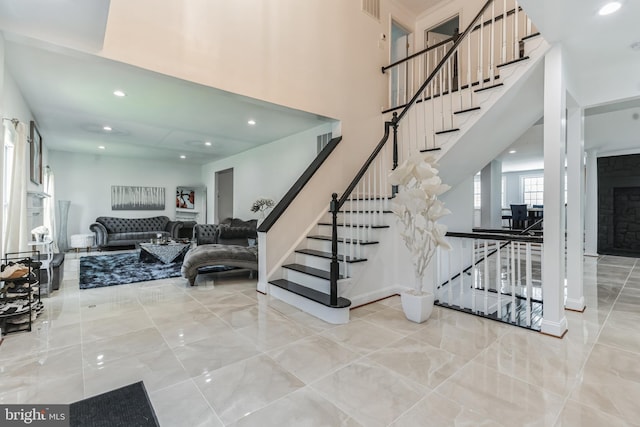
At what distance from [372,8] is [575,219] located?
450 centimetres

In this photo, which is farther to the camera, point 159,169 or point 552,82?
point 159,169

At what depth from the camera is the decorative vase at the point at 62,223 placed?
758cm

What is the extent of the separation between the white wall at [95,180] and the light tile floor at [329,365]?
6.24 m

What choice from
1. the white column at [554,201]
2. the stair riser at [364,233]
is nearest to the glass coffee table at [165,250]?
the stair riser at [364,233]

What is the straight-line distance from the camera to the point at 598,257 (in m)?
6.90

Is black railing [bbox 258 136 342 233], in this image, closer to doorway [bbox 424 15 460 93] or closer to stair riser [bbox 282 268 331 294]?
Result: stair riser [bbox 282 268 331 294]

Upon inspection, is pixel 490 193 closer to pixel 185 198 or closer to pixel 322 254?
pixel 322 254

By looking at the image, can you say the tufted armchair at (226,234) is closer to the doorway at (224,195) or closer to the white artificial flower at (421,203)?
the doorway at (224,195)

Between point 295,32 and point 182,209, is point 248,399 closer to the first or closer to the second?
point 295,32

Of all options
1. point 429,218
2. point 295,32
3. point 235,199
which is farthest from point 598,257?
point 235,199

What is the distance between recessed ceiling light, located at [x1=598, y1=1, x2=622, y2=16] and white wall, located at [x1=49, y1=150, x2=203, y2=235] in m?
10.4

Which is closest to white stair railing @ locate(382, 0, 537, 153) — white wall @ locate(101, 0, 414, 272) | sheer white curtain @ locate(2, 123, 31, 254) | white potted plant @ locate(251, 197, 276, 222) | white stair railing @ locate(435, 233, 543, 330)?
white wall @ locate(101, 0, 414, 272)

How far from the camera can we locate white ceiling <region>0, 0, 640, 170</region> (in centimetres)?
230

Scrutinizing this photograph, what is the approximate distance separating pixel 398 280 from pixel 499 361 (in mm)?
1744
